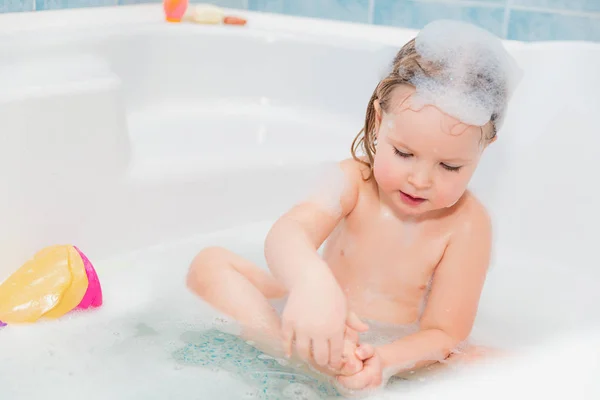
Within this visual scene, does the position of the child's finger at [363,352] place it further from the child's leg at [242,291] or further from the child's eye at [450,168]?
the child's eye at [450,168]

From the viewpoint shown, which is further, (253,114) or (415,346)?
(253,114)

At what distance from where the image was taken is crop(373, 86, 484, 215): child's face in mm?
979

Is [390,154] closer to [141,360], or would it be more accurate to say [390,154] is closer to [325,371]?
[325,371]

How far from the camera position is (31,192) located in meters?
1.27

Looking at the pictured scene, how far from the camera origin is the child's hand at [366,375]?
3.06ft

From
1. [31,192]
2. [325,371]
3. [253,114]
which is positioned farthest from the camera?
[253,114]

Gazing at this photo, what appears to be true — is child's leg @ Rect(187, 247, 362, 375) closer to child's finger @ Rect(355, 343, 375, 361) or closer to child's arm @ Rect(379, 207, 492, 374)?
child's finger @ Rect(355, 343, 375, 361)

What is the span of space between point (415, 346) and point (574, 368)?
0.35m

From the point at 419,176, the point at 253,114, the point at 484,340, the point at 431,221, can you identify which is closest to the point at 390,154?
the point at 419,176

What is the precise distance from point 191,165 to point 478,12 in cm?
83

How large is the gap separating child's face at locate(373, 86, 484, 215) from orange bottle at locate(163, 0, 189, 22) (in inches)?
33.5

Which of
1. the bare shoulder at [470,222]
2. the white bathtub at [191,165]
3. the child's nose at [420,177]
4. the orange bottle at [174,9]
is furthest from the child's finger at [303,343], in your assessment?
the orange bottle at [174,9]

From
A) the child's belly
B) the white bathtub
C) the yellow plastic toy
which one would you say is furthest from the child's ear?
the yellow plastic toy

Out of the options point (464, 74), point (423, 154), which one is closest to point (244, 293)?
point (423, 154)
